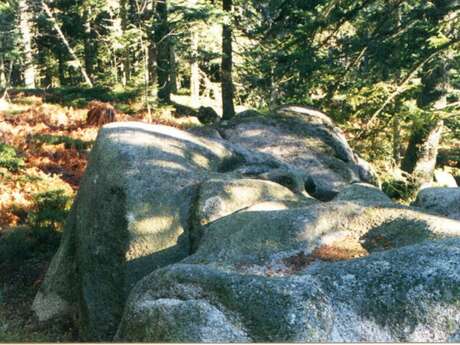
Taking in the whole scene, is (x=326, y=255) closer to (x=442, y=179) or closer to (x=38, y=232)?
(x=38, y=232)

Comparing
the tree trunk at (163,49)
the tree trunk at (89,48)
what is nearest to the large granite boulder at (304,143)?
the tree trunk at (163,49)

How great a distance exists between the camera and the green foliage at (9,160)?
13289mm

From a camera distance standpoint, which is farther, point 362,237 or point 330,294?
point 362,237

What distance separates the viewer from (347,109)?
42.0 ft

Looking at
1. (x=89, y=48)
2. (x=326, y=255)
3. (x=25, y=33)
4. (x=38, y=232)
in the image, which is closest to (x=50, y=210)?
(x=38, y=232)

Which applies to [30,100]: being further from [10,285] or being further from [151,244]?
[151,244]

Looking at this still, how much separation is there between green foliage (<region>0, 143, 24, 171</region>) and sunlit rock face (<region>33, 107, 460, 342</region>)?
5.06 metres

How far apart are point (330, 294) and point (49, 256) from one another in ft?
27.7

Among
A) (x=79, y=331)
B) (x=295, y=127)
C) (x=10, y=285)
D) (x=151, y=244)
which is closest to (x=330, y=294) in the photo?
(x=151, y=244)

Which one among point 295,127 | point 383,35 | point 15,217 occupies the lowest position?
point 15,217

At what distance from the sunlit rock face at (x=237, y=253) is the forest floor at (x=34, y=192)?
67cm

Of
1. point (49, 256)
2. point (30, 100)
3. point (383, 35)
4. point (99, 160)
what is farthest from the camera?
point (30, 100)

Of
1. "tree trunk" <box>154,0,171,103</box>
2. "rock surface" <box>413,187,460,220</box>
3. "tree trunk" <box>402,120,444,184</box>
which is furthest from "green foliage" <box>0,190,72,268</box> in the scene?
"tree trunk" <box>402,120,444,184</box>

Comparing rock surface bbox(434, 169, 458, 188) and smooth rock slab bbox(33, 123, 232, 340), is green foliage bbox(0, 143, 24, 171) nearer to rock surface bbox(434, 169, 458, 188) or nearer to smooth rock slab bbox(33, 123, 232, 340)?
smooth rock slab bbox(33, 123, 232, 340)
